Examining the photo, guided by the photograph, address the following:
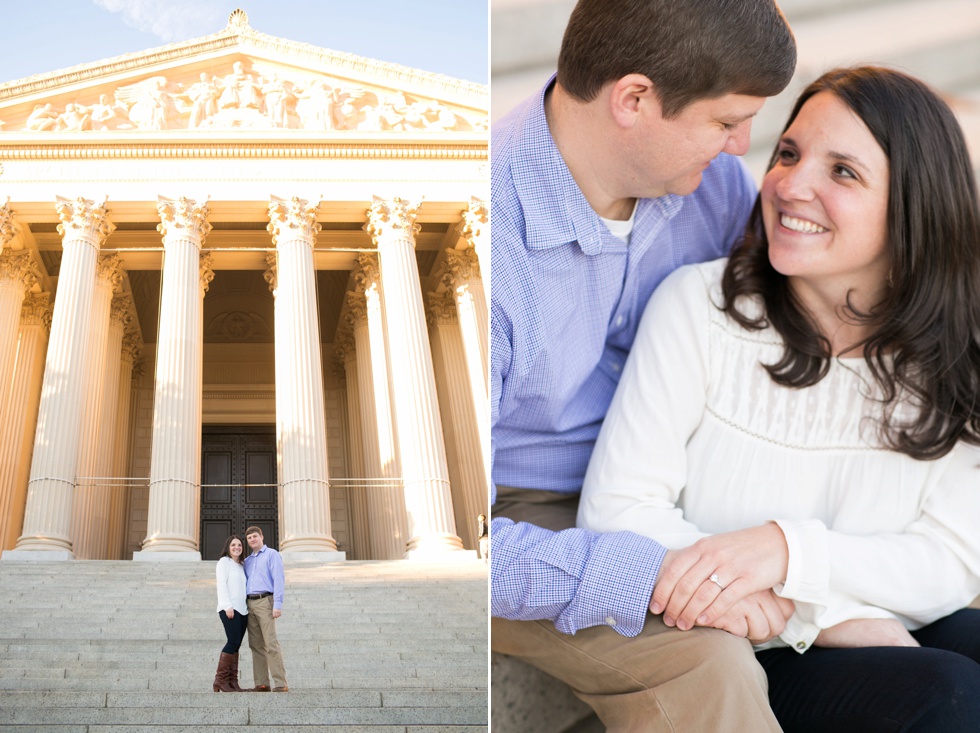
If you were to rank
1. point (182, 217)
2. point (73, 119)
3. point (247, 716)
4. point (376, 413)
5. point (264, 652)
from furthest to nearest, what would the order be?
1. point (376, 413)
2. point (73, 119)
3. point (182, 217)
4. point (264, 652)
5. point (247, 716)

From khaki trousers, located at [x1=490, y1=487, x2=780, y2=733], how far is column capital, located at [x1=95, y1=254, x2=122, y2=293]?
1362 cm

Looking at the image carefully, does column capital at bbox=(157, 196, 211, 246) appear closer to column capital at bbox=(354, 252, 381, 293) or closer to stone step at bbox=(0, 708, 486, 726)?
column capital at bbox=(354, 252, 381, 293)

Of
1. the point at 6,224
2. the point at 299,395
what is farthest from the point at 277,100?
the point at 299,395

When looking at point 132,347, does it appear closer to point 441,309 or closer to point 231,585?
point 441,309

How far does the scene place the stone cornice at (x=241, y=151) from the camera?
14.0m

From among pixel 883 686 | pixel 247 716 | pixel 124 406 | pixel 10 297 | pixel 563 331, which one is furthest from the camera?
pixel 124 406

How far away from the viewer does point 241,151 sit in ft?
47.8

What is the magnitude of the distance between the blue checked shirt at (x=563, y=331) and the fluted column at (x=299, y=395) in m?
10.5

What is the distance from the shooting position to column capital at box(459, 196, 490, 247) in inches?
568

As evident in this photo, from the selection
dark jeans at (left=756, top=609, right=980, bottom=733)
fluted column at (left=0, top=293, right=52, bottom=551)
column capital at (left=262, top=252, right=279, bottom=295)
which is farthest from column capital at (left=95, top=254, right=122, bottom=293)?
dark jeans at (left=756, top=609, right=980, bottom=733)

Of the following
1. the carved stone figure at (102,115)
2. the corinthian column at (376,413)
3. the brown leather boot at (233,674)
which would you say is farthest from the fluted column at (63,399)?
the brown leather boot at (233,674)

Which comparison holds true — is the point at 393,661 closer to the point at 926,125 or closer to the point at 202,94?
the point at 926,125

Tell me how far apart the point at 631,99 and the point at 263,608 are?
240 inches

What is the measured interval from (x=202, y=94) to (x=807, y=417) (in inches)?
565
